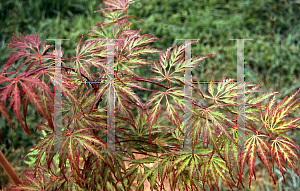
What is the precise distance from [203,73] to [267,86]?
0.51 m

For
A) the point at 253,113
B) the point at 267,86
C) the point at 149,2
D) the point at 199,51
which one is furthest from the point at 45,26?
the point at 253,113

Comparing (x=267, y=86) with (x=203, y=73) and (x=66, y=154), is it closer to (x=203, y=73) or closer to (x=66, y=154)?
(x=203, y=73)

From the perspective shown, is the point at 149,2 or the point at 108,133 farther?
the point at 149,2

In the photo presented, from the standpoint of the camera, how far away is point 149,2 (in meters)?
2.54

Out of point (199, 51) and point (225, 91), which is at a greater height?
point (199, 51)

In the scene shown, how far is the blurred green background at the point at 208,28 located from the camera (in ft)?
7.29

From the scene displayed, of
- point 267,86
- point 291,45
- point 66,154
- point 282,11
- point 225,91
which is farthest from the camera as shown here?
point 282,11

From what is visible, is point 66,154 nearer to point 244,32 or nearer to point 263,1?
point 244,32

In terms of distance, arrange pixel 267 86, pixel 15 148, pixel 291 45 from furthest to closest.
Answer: pixel 291 45
pixel 267 86
pixel 15 148

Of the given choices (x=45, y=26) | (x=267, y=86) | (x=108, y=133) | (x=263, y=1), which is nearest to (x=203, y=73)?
(x=267, y=86)

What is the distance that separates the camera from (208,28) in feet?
7.86

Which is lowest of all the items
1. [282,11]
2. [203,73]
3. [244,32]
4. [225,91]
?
[225,91]

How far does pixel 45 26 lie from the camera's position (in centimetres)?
238

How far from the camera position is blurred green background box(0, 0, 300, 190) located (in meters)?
2.22
